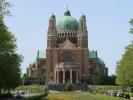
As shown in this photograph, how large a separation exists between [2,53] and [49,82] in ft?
337

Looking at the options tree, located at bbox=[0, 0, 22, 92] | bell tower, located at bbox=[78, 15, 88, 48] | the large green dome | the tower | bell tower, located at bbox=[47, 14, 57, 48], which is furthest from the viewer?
the large green dome

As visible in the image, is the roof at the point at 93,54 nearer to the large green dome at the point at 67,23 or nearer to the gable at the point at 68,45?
the large green dome at the point at 67,23

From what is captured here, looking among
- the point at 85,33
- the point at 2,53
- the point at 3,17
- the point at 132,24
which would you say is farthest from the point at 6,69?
the point at 85,33

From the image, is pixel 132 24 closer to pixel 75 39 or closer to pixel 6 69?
pixel 6 69

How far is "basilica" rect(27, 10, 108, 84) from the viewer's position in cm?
14912

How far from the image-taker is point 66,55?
156 meters

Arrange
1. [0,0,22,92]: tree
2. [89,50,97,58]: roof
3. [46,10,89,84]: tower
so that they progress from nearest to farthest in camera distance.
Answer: [0,0,22,92]: tree, [46,10,89,84]: tower, [89,50,97,58]: roof

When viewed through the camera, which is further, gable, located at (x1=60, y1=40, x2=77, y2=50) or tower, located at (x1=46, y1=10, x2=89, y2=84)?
gable, located at (x1=60, y1=40, x2=77, y2=50)

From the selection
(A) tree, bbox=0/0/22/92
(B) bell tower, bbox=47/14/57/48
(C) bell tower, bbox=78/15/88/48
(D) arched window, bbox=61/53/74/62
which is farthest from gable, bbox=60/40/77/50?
(A) tree, bbox=0/0/22/92

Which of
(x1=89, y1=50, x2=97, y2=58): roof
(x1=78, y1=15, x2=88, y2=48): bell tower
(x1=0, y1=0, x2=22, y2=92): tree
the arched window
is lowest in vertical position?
(x1=0, y1=0, x2=22, y2=92): tree

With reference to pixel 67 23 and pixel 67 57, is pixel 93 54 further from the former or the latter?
pixel 67 57

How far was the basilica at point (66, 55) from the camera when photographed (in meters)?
149

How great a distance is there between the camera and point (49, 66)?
153250 millimetres

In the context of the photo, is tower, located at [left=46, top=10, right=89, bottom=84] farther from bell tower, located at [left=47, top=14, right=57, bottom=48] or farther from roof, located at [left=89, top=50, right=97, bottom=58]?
→ roof, located at [left=89, top=50, right=97, bottom=58]
